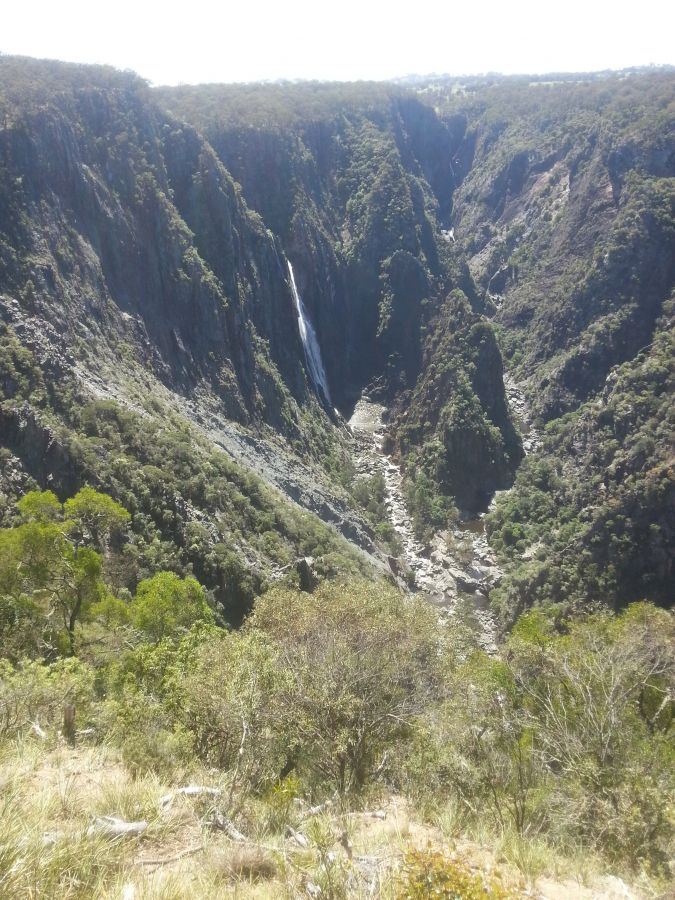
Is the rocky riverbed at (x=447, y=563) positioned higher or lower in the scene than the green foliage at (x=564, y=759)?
lower

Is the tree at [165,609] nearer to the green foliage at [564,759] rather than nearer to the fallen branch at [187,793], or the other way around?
the green foliage at [564,759]

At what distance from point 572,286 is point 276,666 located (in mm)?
97047

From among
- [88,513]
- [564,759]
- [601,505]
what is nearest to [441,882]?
[564,759]

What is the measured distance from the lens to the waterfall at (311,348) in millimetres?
80250

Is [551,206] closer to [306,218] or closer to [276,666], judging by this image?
[306,218]

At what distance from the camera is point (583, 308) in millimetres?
93312

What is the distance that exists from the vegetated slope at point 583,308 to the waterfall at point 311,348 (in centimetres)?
2950

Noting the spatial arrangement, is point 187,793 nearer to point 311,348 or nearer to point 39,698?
point 39,698

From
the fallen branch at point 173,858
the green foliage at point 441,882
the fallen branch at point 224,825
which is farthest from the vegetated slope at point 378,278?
the green foliage at point 441,882

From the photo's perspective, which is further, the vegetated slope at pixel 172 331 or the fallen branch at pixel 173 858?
the vegetated slope at pixel 172 331

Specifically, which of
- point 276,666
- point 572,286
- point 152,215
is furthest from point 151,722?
point 572,286

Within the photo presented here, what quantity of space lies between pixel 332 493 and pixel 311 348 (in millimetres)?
30154

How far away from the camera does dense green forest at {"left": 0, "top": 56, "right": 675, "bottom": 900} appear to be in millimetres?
8727

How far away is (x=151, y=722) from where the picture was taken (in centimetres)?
1163
